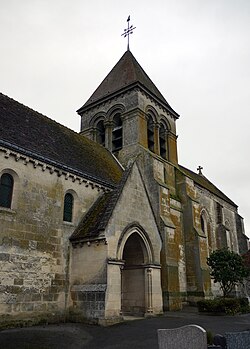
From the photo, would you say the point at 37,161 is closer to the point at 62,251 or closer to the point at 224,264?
the point at 62,251

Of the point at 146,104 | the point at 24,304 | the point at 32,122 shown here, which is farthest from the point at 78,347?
the point at 146,104

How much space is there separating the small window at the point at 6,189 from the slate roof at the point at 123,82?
14884 mm

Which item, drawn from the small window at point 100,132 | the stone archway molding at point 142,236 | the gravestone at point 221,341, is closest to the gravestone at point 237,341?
the gravestone at point 221,341

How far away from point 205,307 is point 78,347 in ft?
34.6

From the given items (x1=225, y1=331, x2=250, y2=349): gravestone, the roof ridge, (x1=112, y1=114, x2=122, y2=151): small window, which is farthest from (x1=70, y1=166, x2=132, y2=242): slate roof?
(x1=112, y1=114, x2=122, y2=151): small window

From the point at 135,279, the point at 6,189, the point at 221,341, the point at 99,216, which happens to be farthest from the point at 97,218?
the point at 221,341

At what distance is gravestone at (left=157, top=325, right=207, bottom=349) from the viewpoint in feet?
19.1

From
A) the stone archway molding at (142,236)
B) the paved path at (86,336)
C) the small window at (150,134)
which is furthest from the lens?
the small window at (150,134)

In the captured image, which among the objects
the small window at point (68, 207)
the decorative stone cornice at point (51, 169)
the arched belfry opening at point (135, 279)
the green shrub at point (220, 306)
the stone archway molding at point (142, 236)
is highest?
the decorative stone cornice at point (51, 169)

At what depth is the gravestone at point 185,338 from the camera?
229 inches

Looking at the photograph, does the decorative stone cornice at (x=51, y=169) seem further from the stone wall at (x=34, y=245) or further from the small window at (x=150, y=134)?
the small window at (x=150, y=134)

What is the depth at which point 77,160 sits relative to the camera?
1716 cm

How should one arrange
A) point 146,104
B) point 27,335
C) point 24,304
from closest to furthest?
point 27,335 → point 24,304 → point 146,104

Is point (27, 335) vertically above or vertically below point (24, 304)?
below
